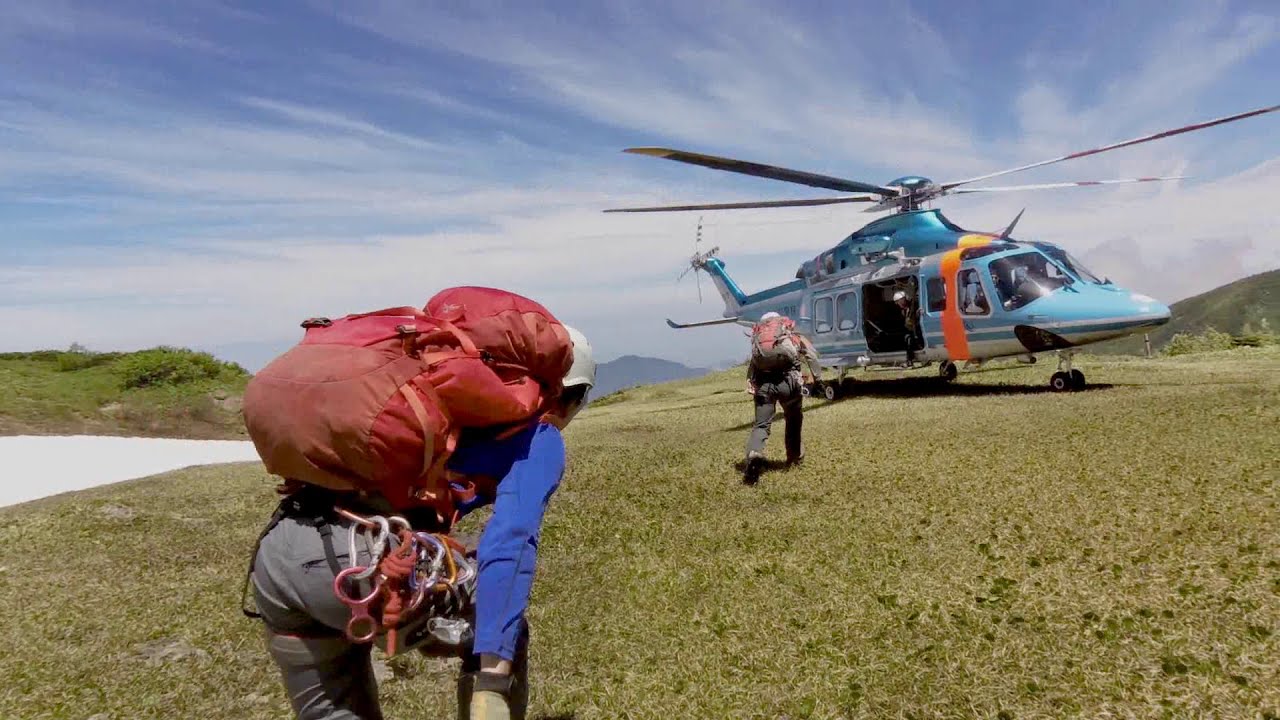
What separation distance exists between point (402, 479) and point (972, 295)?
1734 cm

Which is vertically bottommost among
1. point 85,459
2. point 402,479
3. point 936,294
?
point 85,459

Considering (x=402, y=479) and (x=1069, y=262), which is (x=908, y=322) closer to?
(x=1069, y=262)

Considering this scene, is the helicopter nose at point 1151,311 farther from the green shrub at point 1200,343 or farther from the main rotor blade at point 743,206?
the green shrub at point 1200,343

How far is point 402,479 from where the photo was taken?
9.23 ft

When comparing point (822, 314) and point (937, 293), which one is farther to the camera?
point (822, 314)

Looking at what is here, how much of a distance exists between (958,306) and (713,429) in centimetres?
684

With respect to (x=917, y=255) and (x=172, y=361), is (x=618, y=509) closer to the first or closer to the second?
(x=917, y=255)

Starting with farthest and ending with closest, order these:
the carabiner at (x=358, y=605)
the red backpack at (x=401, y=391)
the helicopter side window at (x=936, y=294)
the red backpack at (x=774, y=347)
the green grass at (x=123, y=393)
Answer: the green grass at (x=123, y=393), the helicopter side window at (x=936, y=294), the red backpack at (x=774, y=347), the carabiner at (x=358, y=605), the red backpack at (x=401, y=391)

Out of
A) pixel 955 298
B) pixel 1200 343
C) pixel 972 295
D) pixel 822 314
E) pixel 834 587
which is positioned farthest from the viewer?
pixel 1200 343

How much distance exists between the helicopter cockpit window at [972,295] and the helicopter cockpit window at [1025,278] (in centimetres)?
36

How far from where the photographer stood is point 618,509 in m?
10.2

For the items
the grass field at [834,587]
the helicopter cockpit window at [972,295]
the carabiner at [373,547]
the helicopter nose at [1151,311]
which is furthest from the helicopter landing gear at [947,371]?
the carabiner at [373,547]

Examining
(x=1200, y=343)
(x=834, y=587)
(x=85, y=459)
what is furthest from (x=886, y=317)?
(x=85, y=459)

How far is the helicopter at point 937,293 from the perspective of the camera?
15781 millimetres
